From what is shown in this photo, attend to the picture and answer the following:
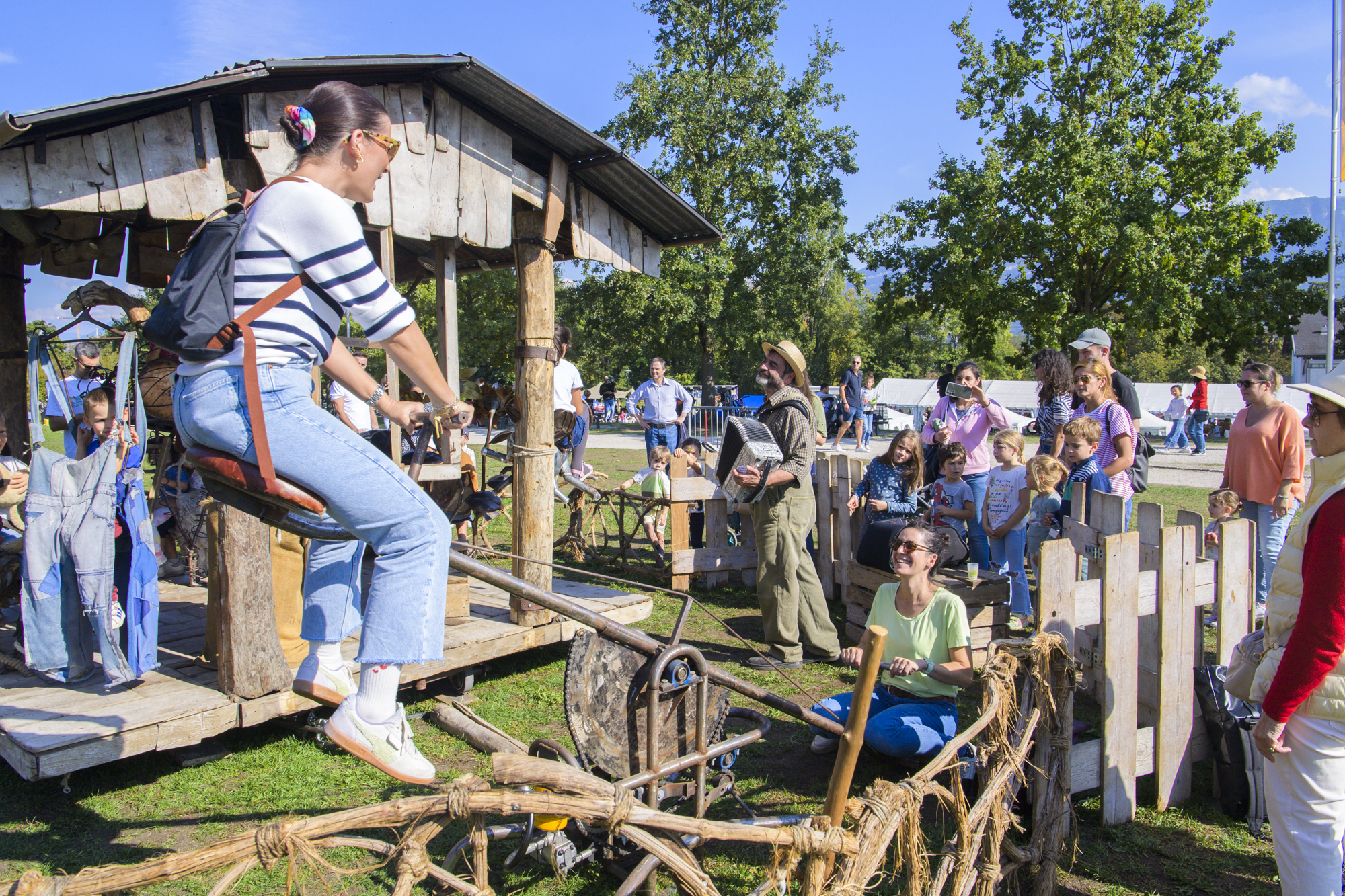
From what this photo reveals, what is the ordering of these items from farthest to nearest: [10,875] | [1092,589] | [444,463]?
[444,463]
[1092,589]
[10,875]

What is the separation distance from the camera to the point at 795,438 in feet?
19.4

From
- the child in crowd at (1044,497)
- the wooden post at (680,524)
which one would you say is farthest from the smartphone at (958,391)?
the wooden post at (680,524)

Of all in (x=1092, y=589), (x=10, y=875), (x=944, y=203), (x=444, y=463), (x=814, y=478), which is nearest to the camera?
(x=10, y=875)

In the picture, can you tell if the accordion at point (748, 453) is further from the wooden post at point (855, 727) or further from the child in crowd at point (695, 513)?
the wooden post at point (855, 727)

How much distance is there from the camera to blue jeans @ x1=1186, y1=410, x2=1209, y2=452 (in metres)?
21.0

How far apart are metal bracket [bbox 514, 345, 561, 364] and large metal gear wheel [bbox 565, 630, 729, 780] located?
2.74 metres

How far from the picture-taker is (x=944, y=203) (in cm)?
2450

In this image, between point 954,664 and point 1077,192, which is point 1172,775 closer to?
point 954,664

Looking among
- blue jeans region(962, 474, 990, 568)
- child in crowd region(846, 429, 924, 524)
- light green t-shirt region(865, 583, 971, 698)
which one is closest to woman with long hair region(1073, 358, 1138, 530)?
blue jeans region(962, 474, 990, 568)

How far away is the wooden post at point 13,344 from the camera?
264 inches

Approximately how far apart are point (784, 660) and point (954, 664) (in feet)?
6.61

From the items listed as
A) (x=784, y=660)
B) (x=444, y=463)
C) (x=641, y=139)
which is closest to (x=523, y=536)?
(x=444, y=463)

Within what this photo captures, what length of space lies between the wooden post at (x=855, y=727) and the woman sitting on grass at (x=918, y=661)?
1.43 metres

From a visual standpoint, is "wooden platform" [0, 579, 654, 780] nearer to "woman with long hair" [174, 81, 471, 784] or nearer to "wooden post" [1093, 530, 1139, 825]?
"woman with long hair" [174, 81, 471, 784]
